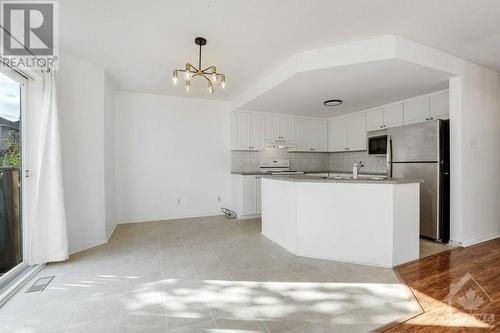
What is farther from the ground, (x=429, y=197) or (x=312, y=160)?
(x=312, y=160)

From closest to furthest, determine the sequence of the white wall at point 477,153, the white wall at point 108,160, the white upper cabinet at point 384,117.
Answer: the white wall at point 477,153 < the white wall at point 108,160 < the white upper cabinet at point 384,117

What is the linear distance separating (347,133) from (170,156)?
13.1 feet

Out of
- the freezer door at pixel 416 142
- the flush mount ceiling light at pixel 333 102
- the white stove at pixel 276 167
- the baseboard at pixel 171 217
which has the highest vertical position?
the flush mount ceiling light at pixel 333 102

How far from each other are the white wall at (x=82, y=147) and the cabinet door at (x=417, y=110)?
16.3 ft

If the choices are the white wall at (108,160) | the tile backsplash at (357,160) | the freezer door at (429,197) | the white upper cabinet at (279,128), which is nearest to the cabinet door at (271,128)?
the white upper cabinet at (279,128)

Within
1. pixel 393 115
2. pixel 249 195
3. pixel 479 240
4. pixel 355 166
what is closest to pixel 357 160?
pixel 393 115

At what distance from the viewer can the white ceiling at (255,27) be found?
6.91 ft

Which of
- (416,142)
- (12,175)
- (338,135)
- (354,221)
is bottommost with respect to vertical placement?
(354,221)

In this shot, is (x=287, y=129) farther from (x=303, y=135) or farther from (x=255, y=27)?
(x=255, y=27)

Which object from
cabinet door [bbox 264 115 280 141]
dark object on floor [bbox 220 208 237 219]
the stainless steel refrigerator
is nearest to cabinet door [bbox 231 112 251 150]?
cabinet door [bbox 264 115 280 141]

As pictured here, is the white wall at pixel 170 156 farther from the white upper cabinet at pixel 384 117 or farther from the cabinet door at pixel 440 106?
the cabinet door at pixel 440 106

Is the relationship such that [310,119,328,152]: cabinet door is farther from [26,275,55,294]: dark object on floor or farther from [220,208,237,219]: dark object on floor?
[26,275,55,294]: dark object on floor

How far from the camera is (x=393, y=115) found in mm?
4488

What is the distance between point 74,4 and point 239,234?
336cm
